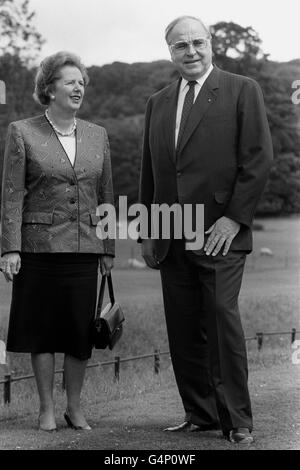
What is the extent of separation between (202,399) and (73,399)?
0.60 metres

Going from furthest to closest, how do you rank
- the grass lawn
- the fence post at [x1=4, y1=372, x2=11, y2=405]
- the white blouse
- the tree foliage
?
1. the grass lawn
2. the tree foliage
3. the fence post at [x1=4, y1=372, x2=11, y2=405]
4. the white blouse

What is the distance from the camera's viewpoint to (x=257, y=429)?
4.30m

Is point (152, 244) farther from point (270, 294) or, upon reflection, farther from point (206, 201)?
point (270, 294)

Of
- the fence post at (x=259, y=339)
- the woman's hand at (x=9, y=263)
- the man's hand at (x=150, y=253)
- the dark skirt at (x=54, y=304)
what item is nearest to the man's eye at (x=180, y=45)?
the man's hand at (x=150, y=253)

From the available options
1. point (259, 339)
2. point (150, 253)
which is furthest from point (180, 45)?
point (259, 339)

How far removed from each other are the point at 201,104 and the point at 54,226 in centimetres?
84

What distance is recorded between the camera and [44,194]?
4.22m

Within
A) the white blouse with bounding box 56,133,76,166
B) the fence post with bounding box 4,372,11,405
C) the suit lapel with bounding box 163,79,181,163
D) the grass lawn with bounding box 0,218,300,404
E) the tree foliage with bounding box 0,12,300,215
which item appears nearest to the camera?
the suit lapel with bounding box 163,79,181,163

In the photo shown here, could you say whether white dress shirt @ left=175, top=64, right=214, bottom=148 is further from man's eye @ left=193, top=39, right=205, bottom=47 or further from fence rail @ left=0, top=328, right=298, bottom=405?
fence rail @ left=0, top=328, right=298, bottom=405

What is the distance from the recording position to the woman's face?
13.8 ft

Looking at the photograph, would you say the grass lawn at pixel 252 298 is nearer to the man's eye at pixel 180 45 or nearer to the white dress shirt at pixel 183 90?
the white dress shirt at pixel 183 90

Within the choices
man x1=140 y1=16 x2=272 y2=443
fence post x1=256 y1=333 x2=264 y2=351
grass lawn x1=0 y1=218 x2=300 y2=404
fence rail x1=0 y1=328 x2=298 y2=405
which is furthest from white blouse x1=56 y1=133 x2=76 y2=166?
fence post x1=256 y1=333 x2=264 y2=351

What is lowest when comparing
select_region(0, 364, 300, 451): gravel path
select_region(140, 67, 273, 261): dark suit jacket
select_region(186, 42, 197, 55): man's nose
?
select_region(0, 364, 300, 451): gravel path
